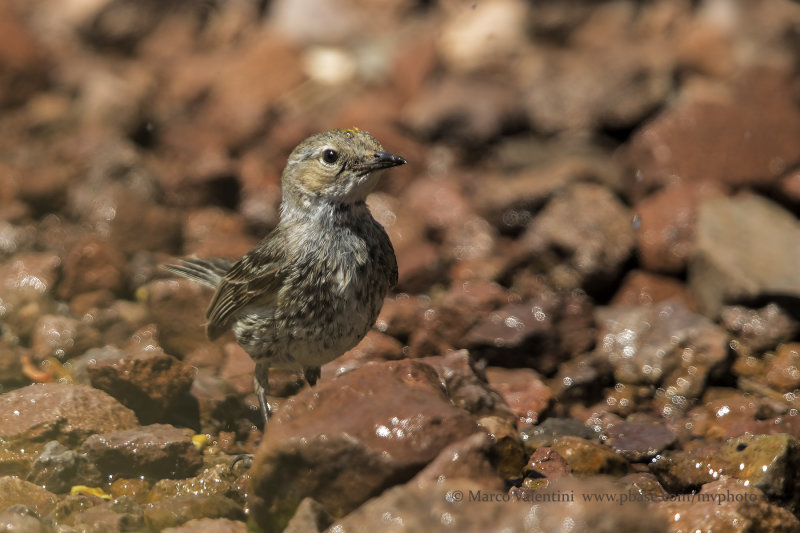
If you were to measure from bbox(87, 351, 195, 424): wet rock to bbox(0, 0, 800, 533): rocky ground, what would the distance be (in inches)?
0.7

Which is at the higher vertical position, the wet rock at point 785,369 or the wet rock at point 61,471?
the wet rock at point 61,471

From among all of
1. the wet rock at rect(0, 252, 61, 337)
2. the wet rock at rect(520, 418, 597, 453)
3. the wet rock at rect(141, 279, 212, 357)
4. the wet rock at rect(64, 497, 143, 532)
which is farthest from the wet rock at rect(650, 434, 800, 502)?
the wet rock at rect(0, 252, 61, 337)

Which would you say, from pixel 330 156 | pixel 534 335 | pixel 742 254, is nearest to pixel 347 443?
pixel 330 156

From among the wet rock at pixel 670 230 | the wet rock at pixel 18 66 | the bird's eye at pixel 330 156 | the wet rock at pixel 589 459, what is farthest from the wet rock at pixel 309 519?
the wet rock at pixel 18 66

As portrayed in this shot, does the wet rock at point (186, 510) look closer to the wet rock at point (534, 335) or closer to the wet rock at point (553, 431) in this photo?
the wet rock at point (553, 431)

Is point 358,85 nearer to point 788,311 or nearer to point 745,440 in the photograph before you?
point 788,311

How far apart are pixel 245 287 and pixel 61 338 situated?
2.09 metres

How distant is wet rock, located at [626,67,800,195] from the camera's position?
29.7ft

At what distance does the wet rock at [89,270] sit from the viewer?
26.7ft

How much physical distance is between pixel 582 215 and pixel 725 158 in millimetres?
1643

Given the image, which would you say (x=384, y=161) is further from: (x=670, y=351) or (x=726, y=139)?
(x=726, y=139)

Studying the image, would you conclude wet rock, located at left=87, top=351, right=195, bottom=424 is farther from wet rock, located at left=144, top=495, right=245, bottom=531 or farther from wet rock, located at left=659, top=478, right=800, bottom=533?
wet rock, located at left=659, top=478, right=800, bottom=533

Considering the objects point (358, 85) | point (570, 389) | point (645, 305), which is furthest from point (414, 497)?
Result: point (358, 85)

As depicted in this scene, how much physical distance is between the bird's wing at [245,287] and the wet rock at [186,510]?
1.37 m
